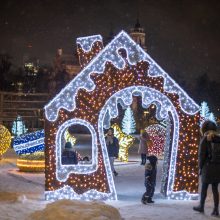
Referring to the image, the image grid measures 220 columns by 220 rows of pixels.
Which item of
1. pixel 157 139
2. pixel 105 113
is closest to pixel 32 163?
pixel 105 113

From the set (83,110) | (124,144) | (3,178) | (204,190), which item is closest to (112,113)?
(83,110)

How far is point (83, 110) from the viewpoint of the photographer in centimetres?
1261

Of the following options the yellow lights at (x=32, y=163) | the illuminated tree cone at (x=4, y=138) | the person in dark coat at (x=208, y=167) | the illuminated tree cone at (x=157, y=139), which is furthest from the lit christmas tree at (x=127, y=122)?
the person in dark coat at (x=208, y=167)

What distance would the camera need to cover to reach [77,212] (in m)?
8.95

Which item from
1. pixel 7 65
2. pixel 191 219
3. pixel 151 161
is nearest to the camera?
pixel 191 219

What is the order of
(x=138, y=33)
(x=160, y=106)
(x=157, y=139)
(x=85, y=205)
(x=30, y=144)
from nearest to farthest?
(x=85, y=205)
(x=160, y=106)
(x=30, y=144)
(x=157, y=139)
(x=138, y=33)

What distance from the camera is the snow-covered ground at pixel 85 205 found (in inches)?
358

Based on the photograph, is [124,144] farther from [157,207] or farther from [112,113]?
[157,207]

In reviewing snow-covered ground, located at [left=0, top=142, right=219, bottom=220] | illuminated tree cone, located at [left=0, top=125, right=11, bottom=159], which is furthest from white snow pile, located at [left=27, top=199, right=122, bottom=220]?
illuminated tree cone, located at [left=0, top=125, right=11, bottom=159]

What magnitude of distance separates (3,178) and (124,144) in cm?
802

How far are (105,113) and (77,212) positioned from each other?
4.24m

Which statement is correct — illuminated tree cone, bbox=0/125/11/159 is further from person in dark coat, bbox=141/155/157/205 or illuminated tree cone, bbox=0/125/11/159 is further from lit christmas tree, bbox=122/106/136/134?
lit christmas tree, bbox=122/106/136/134

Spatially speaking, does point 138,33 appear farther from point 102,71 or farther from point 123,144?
point 102,71

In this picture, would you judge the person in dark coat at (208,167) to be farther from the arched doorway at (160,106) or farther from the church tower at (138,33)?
the church tower at (138,33)
